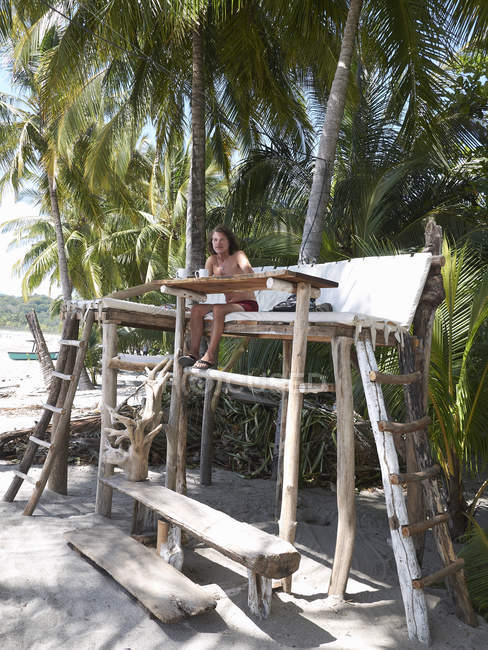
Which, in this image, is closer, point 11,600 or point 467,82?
point 11,600

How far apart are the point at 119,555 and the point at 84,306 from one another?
230 cm

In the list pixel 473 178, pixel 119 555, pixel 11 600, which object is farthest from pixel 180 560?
pixel 473 178

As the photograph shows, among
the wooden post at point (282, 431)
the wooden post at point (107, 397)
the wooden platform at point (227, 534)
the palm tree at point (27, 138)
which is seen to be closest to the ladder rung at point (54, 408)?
the wooden post at point (107, 397)

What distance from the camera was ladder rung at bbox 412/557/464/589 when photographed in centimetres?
304

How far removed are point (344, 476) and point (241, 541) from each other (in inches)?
36.7

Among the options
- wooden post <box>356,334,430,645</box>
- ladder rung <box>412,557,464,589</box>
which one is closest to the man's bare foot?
wooden post <box>356,334,430,645</box>

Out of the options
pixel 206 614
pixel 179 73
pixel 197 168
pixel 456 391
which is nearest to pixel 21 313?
pixel 179 73

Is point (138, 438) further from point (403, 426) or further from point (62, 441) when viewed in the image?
point (403, 426)

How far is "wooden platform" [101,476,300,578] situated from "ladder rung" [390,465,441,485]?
758mm

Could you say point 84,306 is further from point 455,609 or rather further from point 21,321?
Answer: point 21,321

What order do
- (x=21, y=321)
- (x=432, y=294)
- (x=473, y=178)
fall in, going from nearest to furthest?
1. (x=432, y=294)
2. (x=473, y=178)
3. (x=21, y=321)

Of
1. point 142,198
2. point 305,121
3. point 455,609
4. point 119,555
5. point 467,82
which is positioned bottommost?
point 455,609

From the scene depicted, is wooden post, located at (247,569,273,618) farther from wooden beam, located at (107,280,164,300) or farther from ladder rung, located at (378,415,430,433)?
wooden beam, located at (107,280,164,300)

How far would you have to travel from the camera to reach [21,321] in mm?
80312
